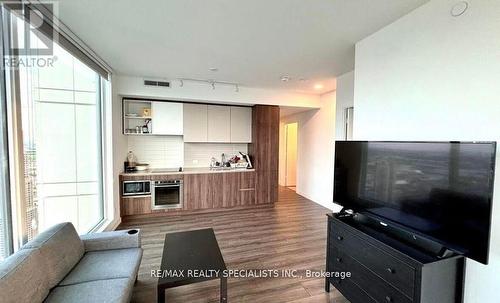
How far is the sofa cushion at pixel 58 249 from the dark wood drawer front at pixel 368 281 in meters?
2.35

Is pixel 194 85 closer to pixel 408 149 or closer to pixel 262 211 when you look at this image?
pixel 262 211

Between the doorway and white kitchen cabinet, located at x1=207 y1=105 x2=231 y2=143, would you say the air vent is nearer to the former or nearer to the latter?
white kitchen cabinet, located at x1=207 y1=105 x2=231 y2=143

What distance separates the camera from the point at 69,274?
1810mm

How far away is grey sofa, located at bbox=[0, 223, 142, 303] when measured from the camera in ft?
4.50

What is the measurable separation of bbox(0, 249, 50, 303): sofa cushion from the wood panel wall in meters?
3.89

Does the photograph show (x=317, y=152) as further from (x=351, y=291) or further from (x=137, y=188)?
(x=137, y=188)

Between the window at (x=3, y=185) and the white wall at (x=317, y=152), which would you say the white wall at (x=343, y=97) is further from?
the window at (x=3, y=185)

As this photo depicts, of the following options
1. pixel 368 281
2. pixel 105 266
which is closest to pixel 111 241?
pixel 105 266

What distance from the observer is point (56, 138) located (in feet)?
8.32

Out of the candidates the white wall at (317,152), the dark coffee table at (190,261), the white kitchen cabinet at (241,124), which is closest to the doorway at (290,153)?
the white wall at (317,152)

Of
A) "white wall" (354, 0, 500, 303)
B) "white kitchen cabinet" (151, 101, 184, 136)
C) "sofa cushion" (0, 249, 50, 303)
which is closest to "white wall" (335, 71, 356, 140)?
"white wall" (354, 0, 500, 303)

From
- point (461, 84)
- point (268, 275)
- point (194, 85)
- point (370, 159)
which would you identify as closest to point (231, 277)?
point (268, 275)

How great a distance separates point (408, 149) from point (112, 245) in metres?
2.81

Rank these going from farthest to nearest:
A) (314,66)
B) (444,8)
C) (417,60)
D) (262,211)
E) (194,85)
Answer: (262,211)
(194,85)
(314,66)
(417,60)
(444,8)
